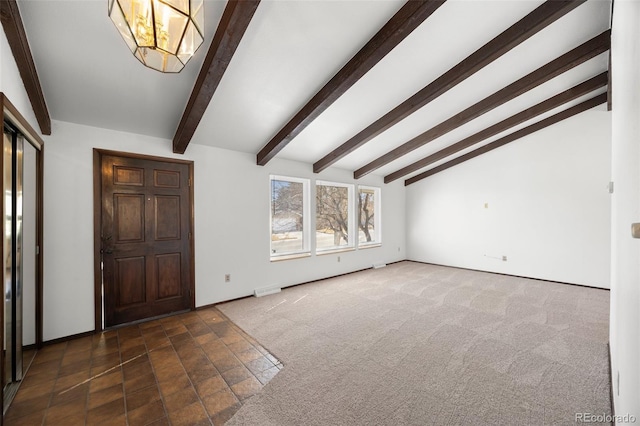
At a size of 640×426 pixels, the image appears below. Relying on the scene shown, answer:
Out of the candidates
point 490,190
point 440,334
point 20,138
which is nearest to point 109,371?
point 20,138

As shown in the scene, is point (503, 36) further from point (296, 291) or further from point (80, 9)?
point (296, 291)

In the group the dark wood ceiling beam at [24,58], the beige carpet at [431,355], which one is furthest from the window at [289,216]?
the dark wood ceiling beam at [24,58]

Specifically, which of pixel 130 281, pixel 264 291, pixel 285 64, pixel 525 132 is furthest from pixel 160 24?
pixel 525 132

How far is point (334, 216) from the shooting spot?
5.63 m

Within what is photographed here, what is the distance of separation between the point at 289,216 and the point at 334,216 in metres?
1.24

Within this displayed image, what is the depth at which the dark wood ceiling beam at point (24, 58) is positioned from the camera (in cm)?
164

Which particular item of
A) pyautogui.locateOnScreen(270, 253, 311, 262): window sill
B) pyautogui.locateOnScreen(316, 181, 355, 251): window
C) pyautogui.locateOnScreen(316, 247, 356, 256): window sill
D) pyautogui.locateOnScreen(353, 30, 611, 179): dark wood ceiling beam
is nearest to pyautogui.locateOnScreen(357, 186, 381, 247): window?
pyautogui.locateOnScreen(316, 181, 355, 251): window

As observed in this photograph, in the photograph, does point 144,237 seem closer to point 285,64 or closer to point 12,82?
point 12,82

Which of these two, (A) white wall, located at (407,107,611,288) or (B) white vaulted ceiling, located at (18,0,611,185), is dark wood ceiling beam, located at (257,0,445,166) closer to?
(B) white vaulted ceiling, located at (18,0,611,185)

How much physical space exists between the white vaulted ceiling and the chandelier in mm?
792

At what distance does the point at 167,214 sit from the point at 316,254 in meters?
2.70

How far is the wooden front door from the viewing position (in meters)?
2.97

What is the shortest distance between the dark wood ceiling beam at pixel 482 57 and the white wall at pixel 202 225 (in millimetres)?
2024

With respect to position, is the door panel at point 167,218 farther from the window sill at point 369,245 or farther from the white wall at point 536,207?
the white wall at point 536,207
